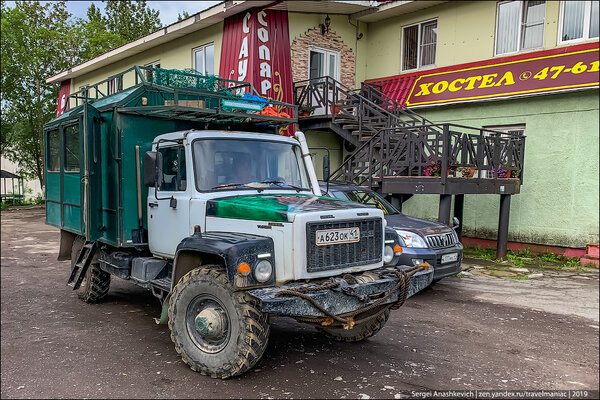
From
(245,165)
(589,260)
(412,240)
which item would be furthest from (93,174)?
(589,260)

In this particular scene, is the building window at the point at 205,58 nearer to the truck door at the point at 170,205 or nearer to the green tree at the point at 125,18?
the truck door at the point at 170,205

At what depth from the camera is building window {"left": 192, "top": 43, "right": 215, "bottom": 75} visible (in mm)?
15680

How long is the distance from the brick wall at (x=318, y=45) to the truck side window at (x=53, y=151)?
27.2 ft

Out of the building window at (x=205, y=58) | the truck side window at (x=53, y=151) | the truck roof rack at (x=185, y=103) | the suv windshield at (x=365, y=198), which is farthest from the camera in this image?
the building window at (x=205, y=58)

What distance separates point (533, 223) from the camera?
1143cm

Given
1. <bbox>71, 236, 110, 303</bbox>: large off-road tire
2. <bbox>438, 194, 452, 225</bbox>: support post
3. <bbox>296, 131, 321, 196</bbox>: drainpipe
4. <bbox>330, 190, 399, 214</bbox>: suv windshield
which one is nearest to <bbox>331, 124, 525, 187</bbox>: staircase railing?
<bbox>438, 194, 452, 225</bbox>: support post

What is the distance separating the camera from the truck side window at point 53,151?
7270 millimetres

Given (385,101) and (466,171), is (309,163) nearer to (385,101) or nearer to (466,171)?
(466,171)

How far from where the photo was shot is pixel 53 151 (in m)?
7.47

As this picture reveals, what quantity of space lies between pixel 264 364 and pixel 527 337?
3234 mm

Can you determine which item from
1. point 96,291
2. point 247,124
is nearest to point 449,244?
point 247,124

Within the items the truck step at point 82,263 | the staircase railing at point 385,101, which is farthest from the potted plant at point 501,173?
the truck step at point 82,263

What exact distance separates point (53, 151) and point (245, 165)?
155 inches

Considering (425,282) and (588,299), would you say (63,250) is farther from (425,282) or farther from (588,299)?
(588,299)
